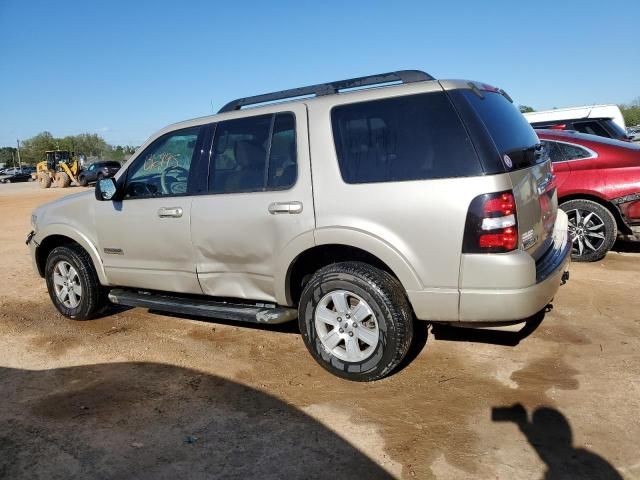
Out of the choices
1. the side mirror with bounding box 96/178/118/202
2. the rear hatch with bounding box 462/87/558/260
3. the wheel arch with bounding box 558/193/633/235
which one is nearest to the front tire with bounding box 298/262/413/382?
the rear hatch with bounding box 462/87/558/260

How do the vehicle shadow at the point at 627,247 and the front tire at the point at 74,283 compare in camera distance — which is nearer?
the front tire at the point at 74,283

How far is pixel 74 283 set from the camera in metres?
5.25

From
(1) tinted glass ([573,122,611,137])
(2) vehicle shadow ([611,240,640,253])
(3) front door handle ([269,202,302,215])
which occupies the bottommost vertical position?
(2) vehicle shadow ([611,240,640,253])

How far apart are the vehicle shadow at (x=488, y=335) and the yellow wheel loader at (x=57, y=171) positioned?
1315 inches

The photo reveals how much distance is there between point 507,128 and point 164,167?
2800 millimetres

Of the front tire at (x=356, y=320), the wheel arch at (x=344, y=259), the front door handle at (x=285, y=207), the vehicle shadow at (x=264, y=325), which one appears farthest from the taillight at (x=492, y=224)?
the vehicle shadow at (x=264, y=325)

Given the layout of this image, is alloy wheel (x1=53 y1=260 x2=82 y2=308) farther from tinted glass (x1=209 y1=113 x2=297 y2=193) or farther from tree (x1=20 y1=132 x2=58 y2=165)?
tree (x1=20 y1=132 x2=58 y2=165)

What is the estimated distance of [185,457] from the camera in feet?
9.43

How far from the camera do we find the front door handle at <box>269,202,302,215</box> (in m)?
3.69

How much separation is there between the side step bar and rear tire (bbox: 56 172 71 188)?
31.7 m

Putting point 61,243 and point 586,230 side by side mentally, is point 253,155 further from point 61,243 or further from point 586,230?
point 586,230

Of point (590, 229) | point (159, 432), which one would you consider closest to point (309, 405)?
point (159, 432)

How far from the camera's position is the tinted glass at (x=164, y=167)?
441cm

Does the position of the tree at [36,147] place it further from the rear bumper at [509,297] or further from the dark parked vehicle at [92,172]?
the rear bumper at [509,297]
